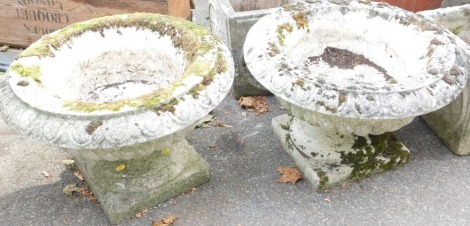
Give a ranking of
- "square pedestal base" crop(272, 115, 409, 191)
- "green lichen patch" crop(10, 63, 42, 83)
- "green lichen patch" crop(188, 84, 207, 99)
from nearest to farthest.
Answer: "green lichen patch" crop(188, 84, 207, 99) → "green lichen patch" crop(10, 63, 42, 83) → "square pedestal base" crop(272, 115, 409, 191)

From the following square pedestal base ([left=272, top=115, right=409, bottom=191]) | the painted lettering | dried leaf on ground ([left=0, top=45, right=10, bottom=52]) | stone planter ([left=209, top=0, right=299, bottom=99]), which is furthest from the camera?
dried leaf on ground ([left=0, top=45, right=10, bottom=52])

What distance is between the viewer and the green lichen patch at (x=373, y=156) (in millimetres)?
3033

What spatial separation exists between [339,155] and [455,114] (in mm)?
915

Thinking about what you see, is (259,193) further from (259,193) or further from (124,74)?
(124,74)

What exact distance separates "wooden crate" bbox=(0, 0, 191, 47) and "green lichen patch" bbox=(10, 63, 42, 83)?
1.54 m

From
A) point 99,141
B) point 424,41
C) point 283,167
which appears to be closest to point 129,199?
point 99,141

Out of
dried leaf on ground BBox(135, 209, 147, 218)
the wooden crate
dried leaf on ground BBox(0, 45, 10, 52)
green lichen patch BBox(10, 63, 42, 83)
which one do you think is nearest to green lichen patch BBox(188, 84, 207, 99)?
green lichen patch BBox(10, 63, 42, 83)

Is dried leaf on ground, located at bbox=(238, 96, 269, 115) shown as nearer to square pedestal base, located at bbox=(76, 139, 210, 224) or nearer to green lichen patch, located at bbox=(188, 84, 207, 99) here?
square pedestal base, located at bbox=(76, 139, 210, 224)

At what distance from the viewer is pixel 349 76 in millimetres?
3035

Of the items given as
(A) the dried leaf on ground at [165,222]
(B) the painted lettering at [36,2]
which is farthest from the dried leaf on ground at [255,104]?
(B) the painted lettering at [36,2]

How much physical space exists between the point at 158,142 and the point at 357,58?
1.64 m

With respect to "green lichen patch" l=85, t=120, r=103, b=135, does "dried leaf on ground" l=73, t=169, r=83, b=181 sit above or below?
below

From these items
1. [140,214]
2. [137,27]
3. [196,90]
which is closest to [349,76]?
[196,90]

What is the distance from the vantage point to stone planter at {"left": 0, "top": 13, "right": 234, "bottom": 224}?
2.18 m
